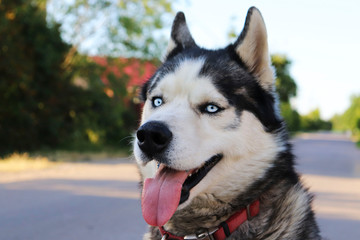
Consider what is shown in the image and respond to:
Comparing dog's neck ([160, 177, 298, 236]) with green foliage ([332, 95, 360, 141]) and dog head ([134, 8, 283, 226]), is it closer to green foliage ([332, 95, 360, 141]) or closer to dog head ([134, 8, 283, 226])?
dog head ([134, 8, 283, 226])

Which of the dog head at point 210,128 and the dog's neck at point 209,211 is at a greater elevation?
the dog head at point 210,128

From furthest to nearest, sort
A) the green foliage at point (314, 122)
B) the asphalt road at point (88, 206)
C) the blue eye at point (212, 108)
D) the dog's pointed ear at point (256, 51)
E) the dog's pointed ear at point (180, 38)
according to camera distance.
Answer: the green foliage at point (314, 122) → the asphalt road at point (88, 206) → the dog's pointed ear at point (180, 38) → the dog's pointed ear at point (256, 51) → the blue eye at point (212, 108)

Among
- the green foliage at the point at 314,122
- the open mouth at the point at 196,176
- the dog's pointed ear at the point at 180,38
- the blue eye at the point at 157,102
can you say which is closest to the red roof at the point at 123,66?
the dog's pointed ear at the point at 180,38

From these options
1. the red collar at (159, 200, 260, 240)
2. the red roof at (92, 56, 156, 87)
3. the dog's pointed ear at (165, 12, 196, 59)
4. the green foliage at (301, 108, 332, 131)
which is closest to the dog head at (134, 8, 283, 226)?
the red collar at (159, 200, 260, 240)

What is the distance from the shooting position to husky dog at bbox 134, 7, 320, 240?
2.99 metres

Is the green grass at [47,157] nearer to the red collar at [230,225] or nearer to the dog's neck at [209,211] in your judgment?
the dog's neck at [209,211]

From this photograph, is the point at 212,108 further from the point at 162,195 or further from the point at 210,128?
the point at 162,195

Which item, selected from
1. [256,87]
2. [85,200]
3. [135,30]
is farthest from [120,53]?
[256,87]

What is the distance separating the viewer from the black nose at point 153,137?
291 centimetres

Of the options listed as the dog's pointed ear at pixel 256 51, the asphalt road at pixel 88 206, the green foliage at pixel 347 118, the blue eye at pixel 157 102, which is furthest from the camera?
the green foliage at pixel 347 118

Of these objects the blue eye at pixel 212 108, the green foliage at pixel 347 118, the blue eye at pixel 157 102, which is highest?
the blue eye at pixel 157 102

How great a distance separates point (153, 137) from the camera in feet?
9.73

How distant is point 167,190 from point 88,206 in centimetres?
512

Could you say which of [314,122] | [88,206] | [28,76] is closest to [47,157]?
[28,76]
